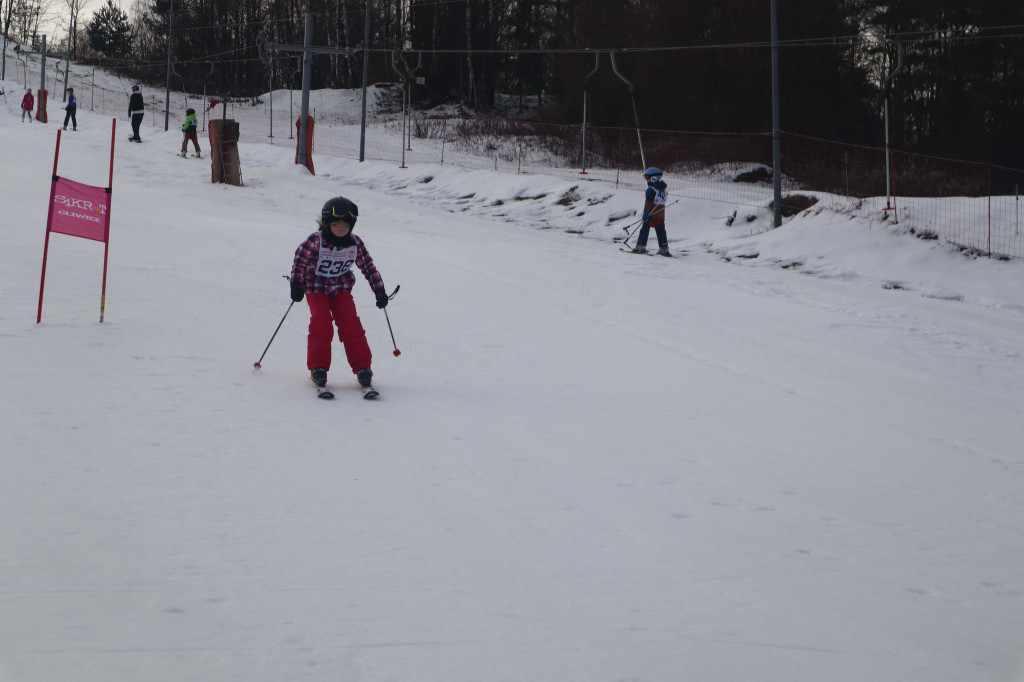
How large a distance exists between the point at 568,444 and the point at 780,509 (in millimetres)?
1497

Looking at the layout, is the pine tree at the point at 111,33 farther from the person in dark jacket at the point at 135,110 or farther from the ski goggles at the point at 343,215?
the ski goggles at the point at 343,215

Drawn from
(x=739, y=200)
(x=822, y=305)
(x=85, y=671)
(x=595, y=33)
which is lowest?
(x=85, y=671)

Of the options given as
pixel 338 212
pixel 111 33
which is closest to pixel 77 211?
pixel 338 212

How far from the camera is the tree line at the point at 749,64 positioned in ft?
102

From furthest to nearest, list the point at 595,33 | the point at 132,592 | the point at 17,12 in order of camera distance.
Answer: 1. the point at 17,12
2. the point at 595,33
3. the point at 132,592

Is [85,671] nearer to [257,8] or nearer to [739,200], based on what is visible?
[739,200]

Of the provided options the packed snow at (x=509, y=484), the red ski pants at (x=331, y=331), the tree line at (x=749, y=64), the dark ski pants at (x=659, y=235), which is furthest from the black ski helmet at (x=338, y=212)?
the tree line at (x=749, y=64)

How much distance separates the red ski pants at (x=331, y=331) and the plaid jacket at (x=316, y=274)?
0.05m

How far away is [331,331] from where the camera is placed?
706cm

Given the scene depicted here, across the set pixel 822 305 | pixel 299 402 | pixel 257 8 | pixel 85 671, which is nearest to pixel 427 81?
pixel 257 8

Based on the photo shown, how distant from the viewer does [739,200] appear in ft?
66.0

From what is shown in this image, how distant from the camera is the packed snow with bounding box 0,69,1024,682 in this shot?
3.54 metres

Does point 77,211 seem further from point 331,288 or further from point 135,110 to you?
point 135,110

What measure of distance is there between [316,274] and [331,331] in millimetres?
430
